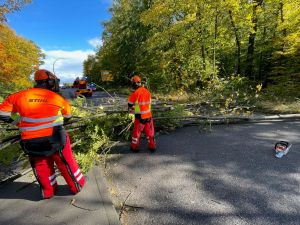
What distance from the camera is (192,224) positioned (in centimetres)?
299

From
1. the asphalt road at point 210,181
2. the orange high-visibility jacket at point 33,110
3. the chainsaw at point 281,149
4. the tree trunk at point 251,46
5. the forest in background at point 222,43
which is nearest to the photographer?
the asphalt road at point 210,181

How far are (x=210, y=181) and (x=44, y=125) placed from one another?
2.69m

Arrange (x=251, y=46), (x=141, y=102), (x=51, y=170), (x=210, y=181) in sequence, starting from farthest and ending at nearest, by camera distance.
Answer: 1. (x=251, y=46)
2. (x=141, y=102)
3. (x=210, y=181)
4. (x=51, y=170)

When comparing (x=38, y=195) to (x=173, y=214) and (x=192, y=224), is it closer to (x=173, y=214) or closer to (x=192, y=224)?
(x=173, y=214)

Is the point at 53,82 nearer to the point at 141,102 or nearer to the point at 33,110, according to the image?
the point at 33,110

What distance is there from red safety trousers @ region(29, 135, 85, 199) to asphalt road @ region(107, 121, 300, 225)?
0.66 m

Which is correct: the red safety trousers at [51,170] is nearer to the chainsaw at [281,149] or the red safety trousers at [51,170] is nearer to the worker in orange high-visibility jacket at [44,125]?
the worker in orange high-visibility jacket at [44,125]

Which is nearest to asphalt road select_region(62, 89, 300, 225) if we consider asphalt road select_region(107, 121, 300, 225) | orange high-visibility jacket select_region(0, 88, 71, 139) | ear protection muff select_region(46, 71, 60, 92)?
asphalt road select_region(107, 121, 300, 225)

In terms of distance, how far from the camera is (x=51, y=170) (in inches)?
144

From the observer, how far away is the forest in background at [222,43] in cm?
1211

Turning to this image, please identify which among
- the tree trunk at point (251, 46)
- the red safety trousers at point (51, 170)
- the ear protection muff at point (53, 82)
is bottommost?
the red safety trousers at point (51, 170)

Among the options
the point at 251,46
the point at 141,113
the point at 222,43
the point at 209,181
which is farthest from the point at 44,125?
the point at 251,46

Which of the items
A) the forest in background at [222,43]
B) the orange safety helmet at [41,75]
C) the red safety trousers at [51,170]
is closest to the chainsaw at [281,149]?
the red safety trousers at [51,170]

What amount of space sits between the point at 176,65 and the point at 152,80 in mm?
2584
